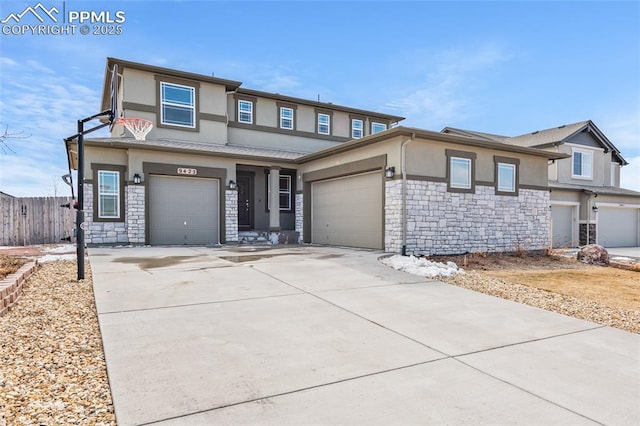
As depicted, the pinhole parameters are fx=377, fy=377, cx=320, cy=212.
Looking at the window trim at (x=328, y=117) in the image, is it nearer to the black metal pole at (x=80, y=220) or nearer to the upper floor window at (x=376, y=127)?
the upper floor window at (x=376, y=127)

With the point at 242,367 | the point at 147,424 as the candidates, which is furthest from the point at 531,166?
the point at 147,424

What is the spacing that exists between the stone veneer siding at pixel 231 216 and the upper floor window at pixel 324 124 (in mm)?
6360

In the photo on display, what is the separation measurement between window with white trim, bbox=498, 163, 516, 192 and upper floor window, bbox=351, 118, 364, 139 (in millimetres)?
8221

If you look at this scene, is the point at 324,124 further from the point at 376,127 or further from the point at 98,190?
the point at 98,190

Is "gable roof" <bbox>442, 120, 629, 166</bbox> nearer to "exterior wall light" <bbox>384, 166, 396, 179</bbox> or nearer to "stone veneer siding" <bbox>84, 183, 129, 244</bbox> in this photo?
"exterior wall light" <bbox>384, 166, 396, 179</bbox>

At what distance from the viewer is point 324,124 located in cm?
1938

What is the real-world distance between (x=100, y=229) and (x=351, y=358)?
41.9ft

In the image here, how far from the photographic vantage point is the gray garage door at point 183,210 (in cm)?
1404

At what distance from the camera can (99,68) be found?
53.2 feet

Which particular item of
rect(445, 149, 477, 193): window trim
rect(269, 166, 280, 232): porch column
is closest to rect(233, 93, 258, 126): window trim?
rect(269, 166, 280, 232): porch column

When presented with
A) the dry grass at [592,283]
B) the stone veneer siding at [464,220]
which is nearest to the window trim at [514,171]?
the stone veneer siding at [464,220]

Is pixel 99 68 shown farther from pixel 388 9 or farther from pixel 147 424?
pixel 147 424

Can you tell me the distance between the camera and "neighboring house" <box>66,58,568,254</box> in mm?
12016

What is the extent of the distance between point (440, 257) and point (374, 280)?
16.7ft
